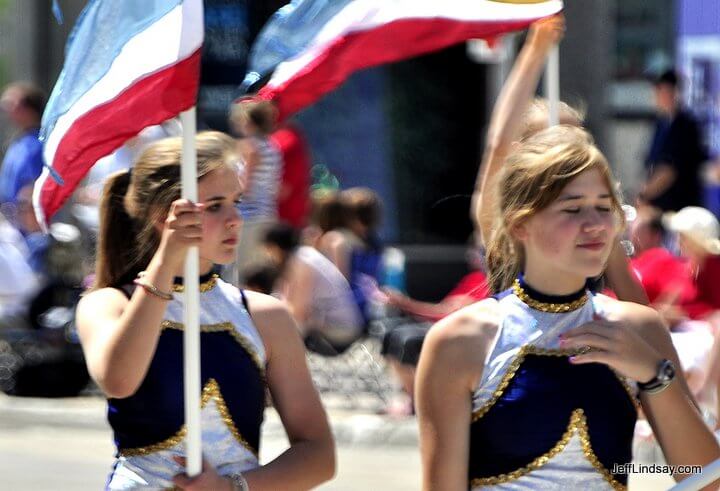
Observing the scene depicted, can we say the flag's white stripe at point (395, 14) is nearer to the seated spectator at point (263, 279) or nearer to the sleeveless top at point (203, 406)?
the sleeveless top at point (203, 406)

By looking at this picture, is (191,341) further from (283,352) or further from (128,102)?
(128,102)

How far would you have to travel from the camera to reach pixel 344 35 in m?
3.72

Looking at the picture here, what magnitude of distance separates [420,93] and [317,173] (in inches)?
45.4

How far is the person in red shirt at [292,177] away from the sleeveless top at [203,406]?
692cm

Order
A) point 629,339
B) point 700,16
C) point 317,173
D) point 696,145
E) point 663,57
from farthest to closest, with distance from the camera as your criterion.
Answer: point 317,173
point 663,57
point 700,16
point 696,145
point 629,339

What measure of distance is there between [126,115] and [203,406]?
0.70 m

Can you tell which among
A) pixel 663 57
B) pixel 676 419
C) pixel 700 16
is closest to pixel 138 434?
pixel 676 419

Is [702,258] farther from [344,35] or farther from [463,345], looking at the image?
[463,345]

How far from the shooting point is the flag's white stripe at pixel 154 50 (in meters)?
3.53

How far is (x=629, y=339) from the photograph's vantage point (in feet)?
10.3

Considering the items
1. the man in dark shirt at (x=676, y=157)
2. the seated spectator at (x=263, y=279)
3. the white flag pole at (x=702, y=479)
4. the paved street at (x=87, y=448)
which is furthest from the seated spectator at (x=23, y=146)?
the white flag pole at (x=702, y=479)

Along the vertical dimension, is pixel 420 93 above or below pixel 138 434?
below

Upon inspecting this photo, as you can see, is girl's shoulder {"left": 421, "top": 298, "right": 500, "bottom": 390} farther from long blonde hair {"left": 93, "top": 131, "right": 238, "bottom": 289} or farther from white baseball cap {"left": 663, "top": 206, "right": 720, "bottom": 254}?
white baseball cap {"left": 663, "top": 206, "right": 720, "bottom": 254}

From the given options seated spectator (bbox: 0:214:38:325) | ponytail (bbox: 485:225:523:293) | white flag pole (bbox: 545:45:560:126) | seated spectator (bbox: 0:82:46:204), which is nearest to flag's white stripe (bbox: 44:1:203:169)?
ponytail (bbox: 485:225:523:293)
